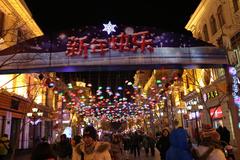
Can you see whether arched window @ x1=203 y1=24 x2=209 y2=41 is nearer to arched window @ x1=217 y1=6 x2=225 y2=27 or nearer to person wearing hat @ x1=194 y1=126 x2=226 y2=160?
arched window @ x1=217 y1=6 x2=225 y2=27

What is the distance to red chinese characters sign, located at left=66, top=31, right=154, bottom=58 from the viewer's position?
1465 cm

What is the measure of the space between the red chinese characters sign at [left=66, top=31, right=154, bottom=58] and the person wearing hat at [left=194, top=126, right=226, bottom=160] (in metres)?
10.7

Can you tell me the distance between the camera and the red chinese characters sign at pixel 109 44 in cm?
1465

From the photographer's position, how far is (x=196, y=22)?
33781 mm

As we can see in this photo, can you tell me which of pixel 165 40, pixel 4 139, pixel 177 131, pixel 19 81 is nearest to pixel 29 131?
pixel 19 81

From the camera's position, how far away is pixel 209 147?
423 cm

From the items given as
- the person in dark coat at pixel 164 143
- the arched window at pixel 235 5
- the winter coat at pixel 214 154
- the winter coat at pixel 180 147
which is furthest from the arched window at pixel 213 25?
the winter coat at pixel 214 154

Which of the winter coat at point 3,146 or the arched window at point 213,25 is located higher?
the arched window at point 213,25

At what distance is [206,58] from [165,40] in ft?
8.49

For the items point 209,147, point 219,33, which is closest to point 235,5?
point 219,33

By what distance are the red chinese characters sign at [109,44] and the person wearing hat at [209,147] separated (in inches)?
420

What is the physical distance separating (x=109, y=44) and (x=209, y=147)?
11.2 m

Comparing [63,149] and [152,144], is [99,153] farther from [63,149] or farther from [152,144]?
[152,144]

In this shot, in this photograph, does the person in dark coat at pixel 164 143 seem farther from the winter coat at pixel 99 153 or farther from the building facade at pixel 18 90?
the building facade at pixel 18 90
